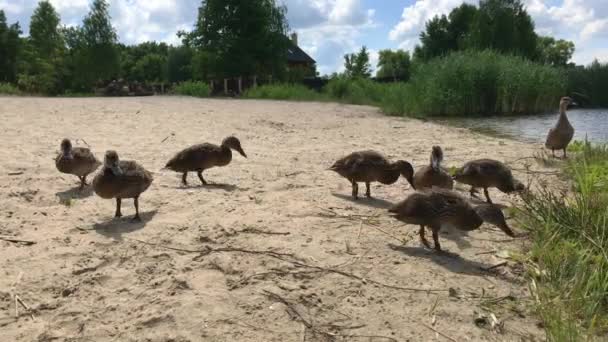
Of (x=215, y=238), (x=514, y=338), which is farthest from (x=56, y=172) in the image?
(x=514, y=338)

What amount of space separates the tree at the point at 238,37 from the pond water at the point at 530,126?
22.5 m

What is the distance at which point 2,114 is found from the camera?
1430cm

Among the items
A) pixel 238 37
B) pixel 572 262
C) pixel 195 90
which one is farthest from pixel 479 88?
pixel 238 37

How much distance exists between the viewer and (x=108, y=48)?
164ft

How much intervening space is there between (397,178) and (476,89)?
679 inches

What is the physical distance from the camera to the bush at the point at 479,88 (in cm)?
2262

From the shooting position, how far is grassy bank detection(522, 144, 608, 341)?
3.67 metres

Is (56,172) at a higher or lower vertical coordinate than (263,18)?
lower

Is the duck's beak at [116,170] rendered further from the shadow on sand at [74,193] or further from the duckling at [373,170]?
the duckling at [373,170]

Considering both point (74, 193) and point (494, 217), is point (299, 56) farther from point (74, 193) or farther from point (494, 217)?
point (494, 217)

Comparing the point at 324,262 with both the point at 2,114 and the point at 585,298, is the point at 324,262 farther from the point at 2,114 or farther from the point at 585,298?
the point at 2,114

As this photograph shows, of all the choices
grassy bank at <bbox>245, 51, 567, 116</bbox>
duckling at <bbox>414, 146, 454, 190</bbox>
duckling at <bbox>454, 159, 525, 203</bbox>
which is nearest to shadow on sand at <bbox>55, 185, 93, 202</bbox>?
duckling at <bbox>414, 146, 454, 190</bbox>

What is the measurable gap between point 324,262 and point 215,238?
1.13 m

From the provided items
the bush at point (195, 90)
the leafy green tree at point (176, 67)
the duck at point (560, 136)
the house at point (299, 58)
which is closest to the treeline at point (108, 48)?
the bush at point (195, 90)
